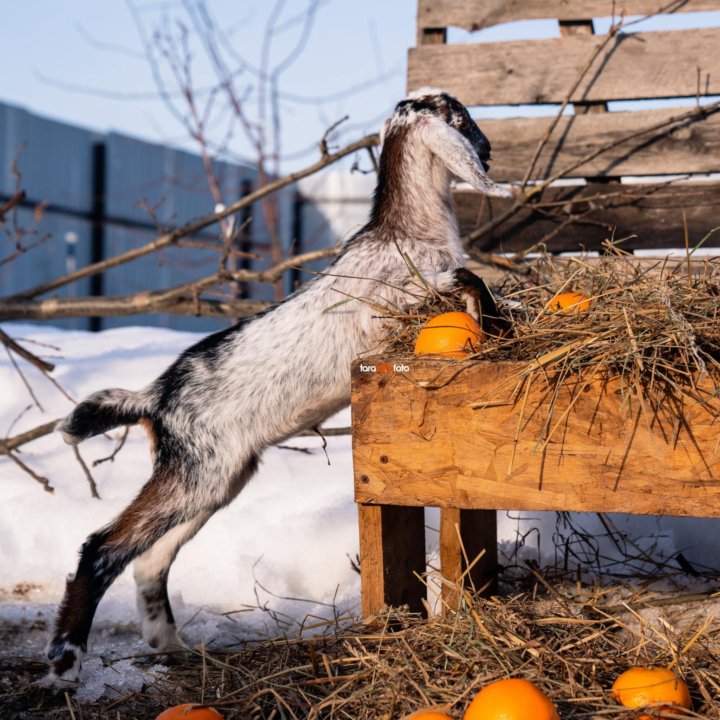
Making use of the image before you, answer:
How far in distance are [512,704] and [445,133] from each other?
2.12 m

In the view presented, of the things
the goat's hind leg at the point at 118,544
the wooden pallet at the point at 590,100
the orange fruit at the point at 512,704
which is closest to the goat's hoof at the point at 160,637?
the goat's hind leg at the point at 118,544

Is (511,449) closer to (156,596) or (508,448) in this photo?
(508,448)

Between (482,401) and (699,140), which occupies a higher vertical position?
(699,140)

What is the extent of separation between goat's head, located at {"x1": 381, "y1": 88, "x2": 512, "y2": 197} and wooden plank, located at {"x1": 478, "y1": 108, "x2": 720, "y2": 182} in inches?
45.8

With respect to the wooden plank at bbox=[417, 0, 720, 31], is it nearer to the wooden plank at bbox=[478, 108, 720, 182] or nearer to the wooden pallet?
the wooden pallet

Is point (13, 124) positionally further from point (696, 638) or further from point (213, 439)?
point (696, 638)

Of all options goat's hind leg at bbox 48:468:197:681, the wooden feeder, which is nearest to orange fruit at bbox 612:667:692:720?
the wooden feeder

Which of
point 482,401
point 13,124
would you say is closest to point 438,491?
point 482,401

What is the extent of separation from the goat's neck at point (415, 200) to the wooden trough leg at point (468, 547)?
1002 millimetres

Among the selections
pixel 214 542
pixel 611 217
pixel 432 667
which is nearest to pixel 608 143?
pixel 611 217

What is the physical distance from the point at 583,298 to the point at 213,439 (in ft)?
4.29

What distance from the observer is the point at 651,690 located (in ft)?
6.92

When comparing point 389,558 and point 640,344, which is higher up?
point 640,344

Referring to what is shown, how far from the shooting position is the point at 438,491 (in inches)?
100
